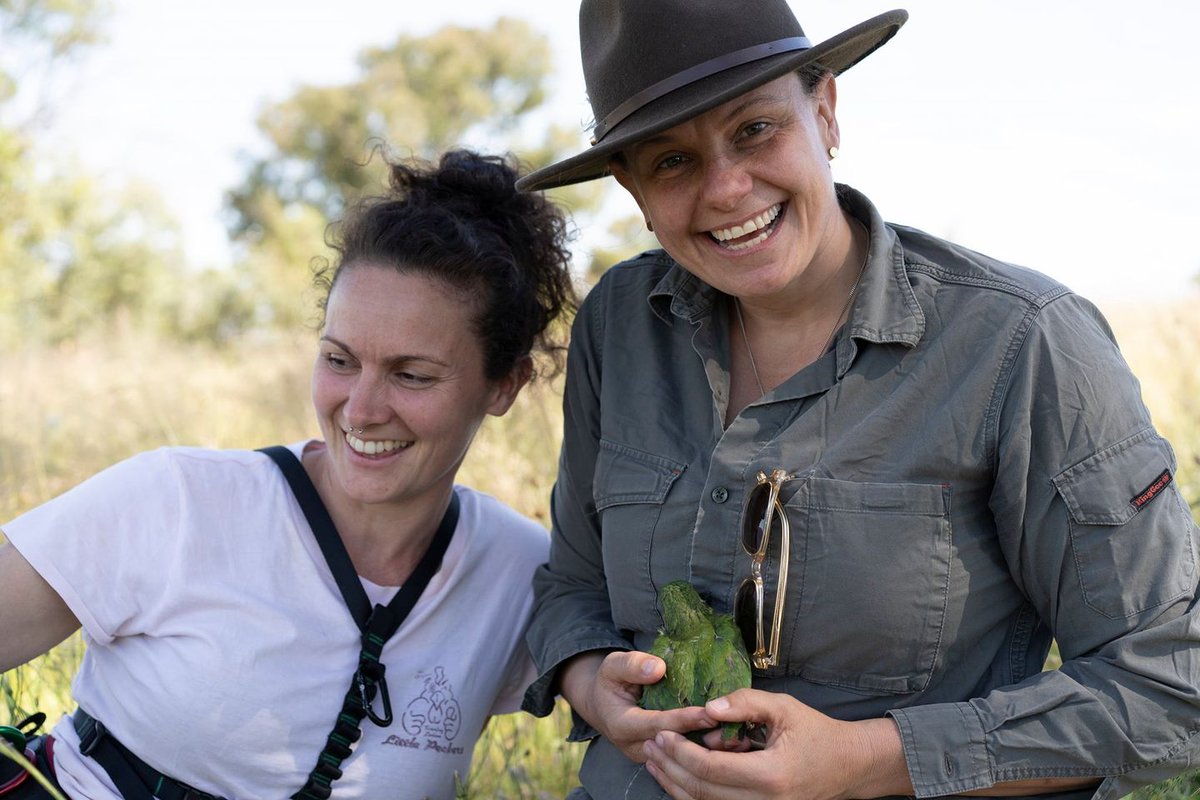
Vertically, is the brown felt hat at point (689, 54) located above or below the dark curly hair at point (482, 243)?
above

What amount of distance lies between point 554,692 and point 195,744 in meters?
0.89

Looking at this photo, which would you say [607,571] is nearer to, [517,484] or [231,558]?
[231,558]

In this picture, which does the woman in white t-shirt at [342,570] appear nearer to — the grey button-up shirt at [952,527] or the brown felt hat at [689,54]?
the grey button-up shirt at [952,527]

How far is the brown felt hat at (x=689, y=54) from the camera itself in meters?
2.38

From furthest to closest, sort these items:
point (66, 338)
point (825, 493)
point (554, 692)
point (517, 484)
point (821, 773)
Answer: point (66, 338) < point (517, 484) < point (554, 692) < point (825, 493) < point (821, 773)

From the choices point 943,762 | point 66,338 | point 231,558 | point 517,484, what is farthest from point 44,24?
point 943,762

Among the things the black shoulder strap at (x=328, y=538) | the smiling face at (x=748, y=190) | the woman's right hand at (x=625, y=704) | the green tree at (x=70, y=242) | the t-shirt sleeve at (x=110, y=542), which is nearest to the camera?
the woman's right hand at (x=625, y=704)

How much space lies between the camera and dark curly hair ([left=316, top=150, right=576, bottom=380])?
3125mm

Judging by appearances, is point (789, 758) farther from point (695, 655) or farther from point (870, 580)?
point (870, 580)

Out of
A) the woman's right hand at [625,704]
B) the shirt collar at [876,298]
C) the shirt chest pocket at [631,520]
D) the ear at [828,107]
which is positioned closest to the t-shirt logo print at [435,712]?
the woman's right hand at [625,704]

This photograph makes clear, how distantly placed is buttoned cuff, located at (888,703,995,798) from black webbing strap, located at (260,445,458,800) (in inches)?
53.3

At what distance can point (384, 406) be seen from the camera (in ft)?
9.89

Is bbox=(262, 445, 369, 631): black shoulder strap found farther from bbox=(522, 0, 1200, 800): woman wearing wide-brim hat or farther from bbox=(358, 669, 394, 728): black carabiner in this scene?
bbox=(522, 0, 1200, 800): woman wearing wide-brim hat

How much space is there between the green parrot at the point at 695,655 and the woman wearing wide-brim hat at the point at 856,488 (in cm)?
4
